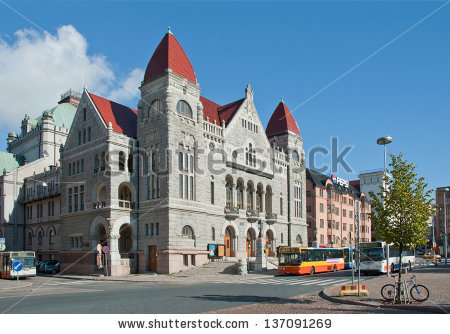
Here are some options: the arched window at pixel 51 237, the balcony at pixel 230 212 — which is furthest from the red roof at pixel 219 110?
the arched window at pixel 51 237

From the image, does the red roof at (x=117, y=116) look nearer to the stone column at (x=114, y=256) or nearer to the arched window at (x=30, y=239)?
the stone column at (x=114, y=256)

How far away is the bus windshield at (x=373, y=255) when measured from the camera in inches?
1453

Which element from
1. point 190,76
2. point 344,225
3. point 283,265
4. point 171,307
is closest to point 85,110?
point 190,76

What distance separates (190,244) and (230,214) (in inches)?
→ 267

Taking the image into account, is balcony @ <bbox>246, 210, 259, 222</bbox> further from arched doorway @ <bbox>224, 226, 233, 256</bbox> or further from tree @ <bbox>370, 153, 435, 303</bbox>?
tree @ <bbox>370, 153, 435, 303</bbox>

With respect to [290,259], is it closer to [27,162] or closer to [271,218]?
[271,218]

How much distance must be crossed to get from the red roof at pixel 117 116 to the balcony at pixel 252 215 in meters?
16.1

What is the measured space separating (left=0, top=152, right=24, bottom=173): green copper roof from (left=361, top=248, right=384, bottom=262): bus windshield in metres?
52.9

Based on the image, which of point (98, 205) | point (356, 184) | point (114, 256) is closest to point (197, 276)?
point (114, 256)

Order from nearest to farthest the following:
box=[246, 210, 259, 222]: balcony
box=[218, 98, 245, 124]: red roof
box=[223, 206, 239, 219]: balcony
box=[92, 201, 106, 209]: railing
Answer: box=[92, 201, 106, 209]: railing
box=[223, 206, 239, 219]: balcony
box=[246, 210, 259, 222]: balcony
box=[218, 98, 245, 124]: red roof

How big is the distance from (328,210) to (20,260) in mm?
55627

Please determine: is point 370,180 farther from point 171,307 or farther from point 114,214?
point 171,307

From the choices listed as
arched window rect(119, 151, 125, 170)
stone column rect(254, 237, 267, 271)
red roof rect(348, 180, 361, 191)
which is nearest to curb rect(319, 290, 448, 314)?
stone column rect(254, 237, 267, 271)

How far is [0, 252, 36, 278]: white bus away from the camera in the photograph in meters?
37.6
